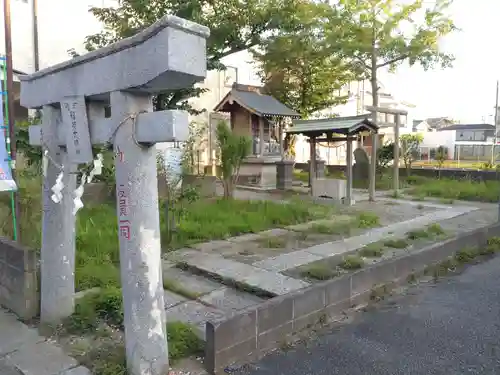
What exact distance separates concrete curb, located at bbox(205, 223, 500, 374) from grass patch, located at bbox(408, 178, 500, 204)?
26.4 ft

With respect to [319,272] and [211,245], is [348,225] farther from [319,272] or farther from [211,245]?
[319,272]

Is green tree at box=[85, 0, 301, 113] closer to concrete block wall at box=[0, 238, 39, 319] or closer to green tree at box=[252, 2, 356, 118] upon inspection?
green tree at box=[252, 2, 356, 118]

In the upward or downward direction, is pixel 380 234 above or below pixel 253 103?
below

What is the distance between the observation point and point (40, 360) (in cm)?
361

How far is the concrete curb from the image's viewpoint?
3.47 meters

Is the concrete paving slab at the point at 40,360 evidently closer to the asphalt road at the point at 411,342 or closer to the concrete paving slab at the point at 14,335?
the concrete paving slab at the point at 14,335

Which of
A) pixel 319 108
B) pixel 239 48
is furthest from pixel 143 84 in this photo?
pixel 319 108

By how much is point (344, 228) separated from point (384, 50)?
7.68 metres

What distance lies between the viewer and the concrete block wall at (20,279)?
434 cm

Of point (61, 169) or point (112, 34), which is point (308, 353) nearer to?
point (61, 169)

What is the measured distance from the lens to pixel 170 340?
3.79 m

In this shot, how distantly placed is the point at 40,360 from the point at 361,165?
14755 millimetres

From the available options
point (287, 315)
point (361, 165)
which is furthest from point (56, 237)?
point (361, 165)

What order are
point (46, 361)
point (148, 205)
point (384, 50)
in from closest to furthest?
point (148, 205), point (46, 361), point (384, 50)
